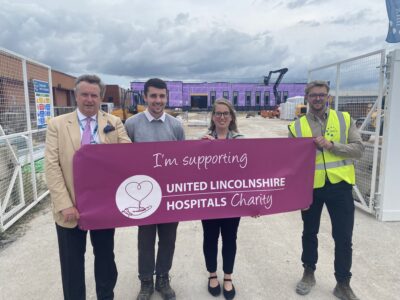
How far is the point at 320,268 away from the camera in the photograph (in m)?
3.42

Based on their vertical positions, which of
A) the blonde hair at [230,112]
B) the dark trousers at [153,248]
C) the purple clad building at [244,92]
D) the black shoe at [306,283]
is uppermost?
the purple clad building at [244,92]

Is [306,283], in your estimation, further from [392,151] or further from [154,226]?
[392,151]

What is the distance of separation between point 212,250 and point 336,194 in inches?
49.7

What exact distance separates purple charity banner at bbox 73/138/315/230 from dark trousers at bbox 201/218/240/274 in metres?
0.14

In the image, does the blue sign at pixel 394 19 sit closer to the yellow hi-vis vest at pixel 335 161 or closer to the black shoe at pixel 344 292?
the yellow hi-vis vest at pixel 335 161

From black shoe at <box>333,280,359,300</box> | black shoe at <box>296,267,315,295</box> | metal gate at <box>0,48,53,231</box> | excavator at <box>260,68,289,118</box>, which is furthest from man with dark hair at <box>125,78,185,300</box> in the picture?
excavator at <box>260,68,289,118</box>

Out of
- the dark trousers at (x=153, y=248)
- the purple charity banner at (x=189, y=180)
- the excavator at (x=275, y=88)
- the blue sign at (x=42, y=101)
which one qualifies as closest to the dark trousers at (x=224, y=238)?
the purple charity banner at (x=189, y=180)

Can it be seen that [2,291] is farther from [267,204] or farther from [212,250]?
[267,204]

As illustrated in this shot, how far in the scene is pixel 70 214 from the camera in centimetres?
225

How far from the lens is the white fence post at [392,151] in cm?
453

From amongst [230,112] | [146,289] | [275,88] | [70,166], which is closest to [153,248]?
[146,289]

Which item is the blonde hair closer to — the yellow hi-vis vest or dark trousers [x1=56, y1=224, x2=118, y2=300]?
the yellow hi-vis vest

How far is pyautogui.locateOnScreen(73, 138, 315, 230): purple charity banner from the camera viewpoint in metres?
2.44

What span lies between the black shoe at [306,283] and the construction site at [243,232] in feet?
0.21
